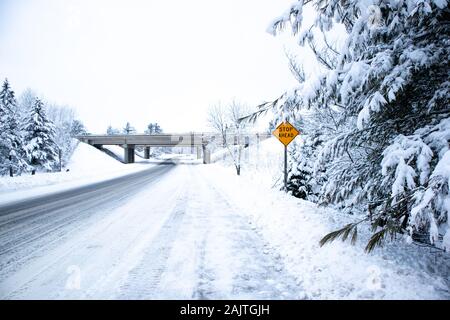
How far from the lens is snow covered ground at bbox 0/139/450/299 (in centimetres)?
304

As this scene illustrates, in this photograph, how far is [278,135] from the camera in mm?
9430

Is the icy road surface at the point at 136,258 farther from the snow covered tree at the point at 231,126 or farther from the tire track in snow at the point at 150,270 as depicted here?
the snow covered tree at the point at 231,126

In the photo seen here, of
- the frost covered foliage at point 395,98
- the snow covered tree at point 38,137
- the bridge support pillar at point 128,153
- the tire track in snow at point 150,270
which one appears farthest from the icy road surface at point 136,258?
the bridge support pillar at point 128,153

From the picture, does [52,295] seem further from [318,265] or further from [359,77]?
[359,77]

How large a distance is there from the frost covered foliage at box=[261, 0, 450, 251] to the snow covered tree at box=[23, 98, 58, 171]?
36.3 metres

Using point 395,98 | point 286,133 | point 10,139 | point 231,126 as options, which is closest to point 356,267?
point 395,98

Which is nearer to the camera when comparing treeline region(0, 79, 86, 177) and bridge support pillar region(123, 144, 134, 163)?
treeline region(0, 79, 86, 177)

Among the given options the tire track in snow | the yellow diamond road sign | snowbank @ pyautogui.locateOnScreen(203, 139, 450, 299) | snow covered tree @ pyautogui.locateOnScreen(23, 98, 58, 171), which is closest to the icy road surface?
the tire track in snow

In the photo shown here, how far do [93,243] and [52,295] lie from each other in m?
1.89

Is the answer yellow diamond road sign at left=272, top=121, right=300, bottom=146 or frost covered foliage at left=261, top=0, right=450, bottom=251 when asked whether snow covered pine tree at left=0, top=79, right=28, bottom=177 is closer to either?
yellow diamond road sign at left=272, top=121, right=300, bottom=146

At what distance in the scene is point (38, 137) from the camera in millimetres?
32000

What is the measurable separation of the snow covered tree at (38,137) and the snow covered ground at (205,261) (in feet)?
101

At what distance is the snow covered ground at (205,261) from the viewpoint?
3.04m

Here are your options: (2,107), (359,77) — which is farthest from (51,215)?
(2,107)
